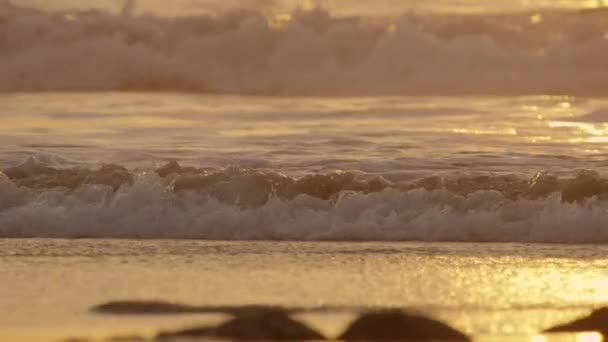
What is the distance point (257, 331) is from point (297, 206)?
4046 mm

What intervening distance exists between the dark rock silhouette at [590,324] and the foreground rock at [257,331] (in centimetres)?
111

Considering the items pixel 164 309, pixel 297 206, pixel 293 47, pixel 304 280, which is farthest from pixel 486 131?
pixel 164 309

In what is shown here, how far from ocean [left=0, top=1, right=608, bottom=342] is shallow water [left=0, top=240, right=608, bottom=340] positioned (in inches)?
0.9

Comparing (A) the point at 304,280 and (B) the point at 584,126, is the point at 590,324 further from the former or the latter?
(B) the point at 584,126

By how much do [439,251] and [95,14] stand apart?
1388 centimetres

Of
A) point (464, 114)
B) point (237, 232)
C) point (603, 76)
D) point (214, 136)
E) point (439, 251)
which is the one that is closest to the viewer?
point (439, 251)

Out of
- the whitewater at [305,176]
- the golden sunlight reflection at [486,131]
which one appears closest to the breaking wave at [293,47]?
the whitewater at [305,176]

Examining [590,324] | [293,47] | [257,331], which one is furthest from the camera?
[293,47]

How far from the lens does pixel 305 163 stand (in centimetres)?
1271

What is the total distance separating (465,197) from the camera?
10680mm

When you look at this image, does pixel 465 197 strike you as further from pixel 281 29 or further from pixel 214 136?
pixel 281 29

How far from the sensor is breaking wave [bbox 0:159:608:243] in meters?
10.2

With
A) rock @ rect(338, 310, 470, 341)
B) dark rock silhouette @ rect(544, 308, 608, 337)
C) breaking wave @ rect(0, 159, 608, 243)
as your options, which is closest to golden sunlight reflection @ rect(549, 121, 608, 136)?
breaking wave @ rect(0, 159, 608, 243)

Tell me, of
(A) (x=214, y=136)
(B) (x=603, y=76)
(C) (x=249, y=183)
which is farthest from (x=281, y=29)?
(C) (x=249, y=183)
